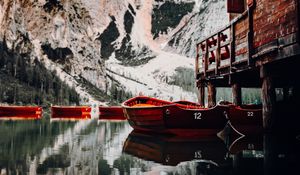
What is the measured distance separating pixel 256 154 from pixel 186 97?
141 m

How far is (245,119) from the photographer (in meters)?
18.4

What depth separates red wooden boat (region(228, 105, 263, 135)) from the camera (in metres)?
18.0

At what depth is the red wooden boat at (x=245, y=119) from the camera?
18.0 metres

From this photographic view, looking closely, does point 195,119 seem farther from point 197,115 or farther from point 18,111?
point 18,111

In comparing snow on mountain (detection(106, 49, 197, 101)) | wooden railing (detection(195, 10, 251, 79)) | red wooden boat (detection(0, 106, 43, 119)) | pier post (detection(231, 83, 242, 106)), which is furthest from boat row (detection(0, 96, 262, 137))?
snow on mountain (detection(106, 49, 197, 101))

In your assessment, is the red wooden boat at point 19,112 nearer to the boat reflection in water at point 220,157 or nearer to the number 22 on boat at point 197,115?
the number 22 on boat at point 197,115

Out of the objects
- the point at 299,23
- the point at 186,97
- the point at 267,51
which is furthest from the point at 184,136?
the point at 186,97

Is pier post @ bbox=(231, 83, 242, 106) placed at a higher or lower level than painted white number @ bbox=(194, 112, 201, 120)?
higher

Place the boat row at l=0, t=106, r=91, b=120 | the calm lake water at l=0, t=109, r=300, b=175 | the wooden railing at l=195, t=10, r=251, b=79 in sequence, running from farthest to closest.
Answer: the boat row at l=0, t=106, r=91, b=120 < the wooden railing at l=195, t=10, r=251, b=79 < the calm lake water at l=0, t=109, r=300, b=175

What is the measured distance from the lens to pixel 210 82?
25547 millimetres

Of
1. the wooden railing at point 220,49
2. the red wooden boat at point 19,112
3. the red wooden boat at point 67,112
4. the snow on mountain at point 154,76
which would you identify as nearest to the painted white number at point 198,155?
the wooden railing at point 220,49

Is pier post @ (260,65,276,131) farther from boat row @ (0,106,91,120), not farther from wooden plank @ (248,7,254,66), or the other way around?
boat row @ (0,106,91,120)

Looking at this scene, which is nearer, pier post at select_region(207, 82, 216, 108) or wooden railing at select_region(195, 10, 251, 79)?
wooden railing at select_region(195, 10, 251, 79)

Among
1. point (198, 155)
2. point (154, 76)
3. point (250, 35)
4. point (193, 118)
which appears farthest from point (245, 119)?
point (154, 76)
